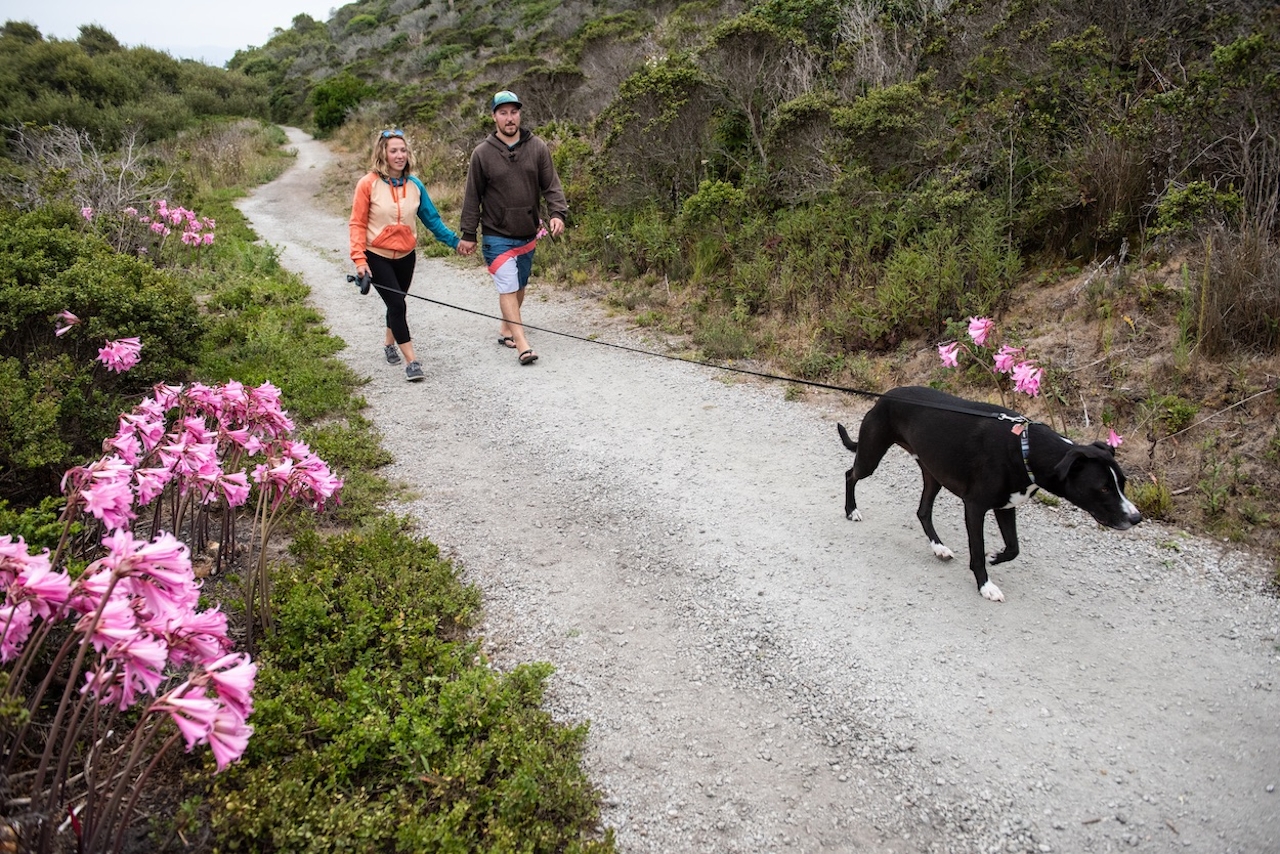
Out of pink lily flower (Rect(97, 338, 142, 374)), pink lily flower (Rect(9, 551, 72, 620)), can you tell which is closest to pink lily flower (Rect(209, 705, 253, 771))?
pink lily flower (Rect(9, 551, 72, 620))

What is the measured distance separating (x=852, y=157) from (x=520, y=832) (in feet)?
22.5

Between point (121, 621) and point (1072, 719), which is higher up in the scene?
point (121, 621)

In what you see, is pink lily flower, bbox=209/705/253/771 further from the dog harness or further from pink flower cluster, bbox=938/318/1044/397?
pink flower cluster, bbox=938/318/1044/397

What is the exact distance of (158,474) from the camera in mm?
2625

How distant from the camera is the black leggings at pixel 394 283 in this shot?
6.51 meters

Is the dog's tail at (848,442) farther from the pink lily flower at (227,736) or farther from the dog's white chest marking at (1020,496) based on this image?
the pink lily flower at (227,736)

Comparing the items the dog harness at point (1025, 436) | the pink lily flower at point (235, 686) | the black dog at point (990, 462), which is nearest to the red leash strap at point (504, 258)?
the black dog at point (990, 462)

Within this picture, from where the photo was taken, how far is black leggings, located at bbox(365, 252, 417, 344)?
651cm

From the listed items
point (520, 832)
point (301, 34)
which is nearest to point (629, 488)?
point (520, 832)

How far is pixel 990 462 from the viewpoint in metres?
3.29

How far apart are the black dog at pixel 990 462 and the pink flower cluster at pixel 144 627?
2.93 m

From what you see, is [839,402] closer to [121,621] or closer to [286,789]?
[286,789]

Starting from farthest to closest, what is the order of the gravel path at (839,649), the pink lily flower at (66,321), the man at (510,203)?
the man at (510,203)
the pink lily flower at (66,321)
the gravel path at (839,649)

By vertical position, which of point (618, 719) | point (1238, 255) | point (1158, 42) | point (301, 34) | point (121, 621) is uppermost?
point (301, 34)
